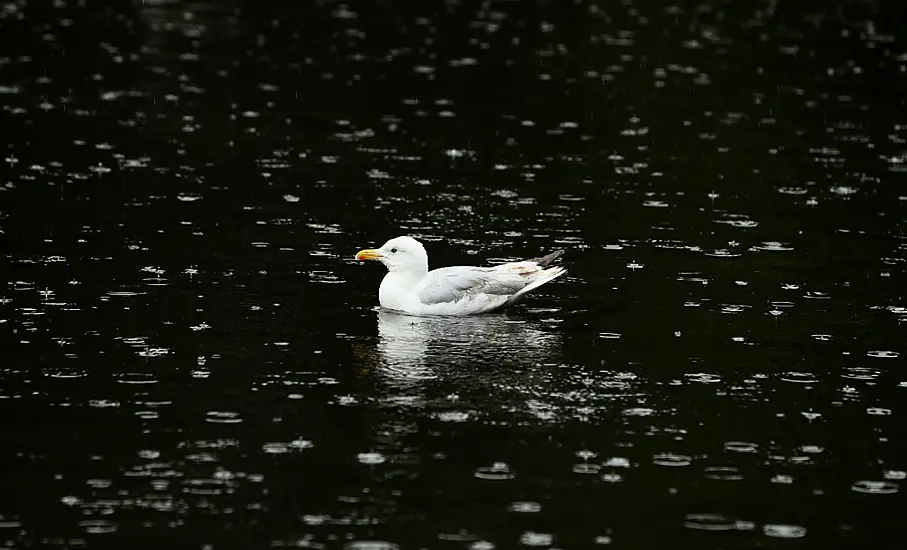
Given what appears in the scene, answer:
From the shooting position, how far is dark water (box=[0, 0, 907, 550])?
579 inches

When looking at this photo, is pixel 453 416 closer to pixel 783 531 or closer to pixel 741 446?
pixel 741 446

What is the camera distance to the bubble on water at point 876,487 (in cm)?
1530

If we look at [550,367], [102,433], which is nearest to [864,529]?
[550,367]

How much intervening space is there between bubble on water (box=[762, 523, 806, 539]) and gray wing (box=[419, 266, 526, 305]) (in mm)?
8200

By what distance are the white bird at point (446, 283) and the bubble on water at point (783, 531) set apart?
814 centimetres

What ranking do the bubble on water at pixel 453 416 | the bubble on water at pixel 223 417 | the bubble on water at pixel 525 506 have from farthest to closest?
the bubble on water at pixel 453 416 < the bubble on water at pixel 223 417 < the bubble on water at pixel 525 506

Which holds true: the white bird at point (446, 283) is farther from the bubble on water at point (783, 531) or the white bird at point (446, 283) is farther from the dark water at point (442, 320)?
the bubble on water at point (783, 531)

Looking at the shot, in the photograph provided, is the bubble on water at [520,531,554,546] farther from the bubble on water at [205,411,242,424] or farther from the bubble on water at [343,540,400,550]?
the bubble on water at [205,411,242,424]

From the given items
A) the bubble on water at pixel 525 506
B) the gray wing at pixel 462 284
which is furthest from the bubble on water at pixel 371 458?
the gray wing at pixel 462 284

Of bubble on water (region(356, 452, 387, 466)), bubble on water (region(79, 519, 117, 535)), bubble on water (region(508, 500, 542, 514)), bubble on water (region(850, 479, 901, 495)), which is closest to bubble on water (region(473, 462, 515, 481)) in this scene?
bubble on water (region(508, 500, 542, 514))

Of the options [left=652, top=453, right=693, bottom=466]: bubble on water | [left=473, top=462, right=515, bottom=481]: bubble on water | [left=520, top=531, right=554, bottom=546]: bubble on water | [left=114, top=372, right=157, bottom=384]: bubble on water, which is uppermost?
[left=114, top=372, right=157, bottom=384]: bubble on water

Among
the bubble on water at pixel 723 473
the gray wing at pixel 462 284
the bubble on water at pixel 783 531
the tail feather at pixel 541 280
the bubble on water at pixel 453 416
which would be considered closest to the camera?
the bubble on water at pixel 783 531

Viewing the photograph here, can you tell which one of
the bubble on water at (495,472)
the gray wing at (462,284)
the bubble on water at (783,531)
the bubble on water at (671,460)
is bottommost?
the bubble on water at (783,531)

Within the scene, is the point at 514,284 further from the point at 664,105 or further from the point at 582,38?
the point at 582,38
